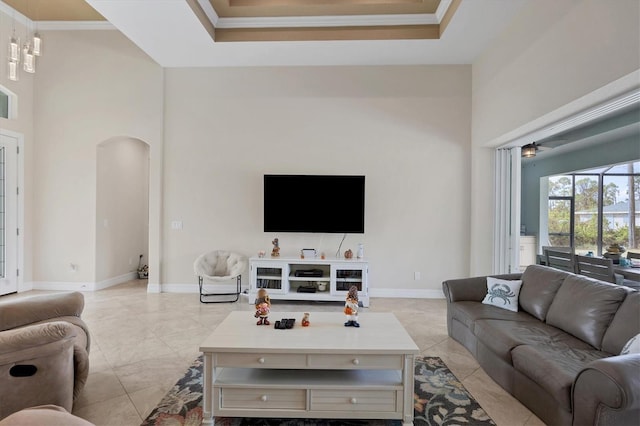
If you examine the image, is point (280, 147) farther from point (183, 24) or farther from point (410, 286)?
point (410, 286)

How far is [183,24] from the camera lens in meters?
3.89

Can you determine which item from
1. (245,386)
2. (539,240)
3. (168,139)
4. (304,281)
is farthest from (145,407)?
(539,240)

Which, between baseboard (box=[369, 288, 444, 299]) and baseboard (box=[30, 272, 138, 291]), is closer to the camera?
baseboard (box=[369, 288, 444, 299])

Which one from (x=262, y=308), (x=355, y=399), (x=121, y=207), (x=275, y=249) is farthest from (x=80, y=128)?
(x=355, y=399)

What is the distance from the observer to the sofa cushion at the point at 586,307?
7.41ft

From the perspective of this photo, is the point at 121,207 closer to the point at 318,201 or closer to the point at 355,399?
the point at 318,201

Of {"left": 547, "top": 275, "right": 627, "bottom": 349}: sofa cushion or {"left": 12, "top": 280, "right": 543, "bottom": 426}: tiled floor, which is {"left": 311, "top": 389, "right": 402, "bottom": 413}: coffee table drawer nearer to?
{"left": 12, "top": 280, "right": 543, "bottom": 426}: tiled floor

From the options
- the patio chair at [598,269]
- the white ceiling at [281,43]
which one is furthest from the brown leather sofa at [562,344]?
the white ceiling at [281,43]

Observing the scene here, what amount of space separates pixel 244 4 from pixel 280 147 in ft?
6.17

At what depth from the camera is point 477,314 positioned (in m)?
2.92

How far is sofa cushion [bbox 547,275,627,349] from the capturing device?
88.9 inches

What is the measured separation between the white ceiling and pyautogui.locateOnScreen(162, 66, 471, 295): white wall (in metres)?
0.24

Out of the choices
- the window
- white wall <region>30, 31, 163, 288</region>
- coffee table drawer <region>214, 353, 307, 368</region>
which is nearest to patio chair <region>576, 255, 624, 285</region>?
the window

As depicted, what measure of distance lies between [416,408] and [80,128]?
234 inches
